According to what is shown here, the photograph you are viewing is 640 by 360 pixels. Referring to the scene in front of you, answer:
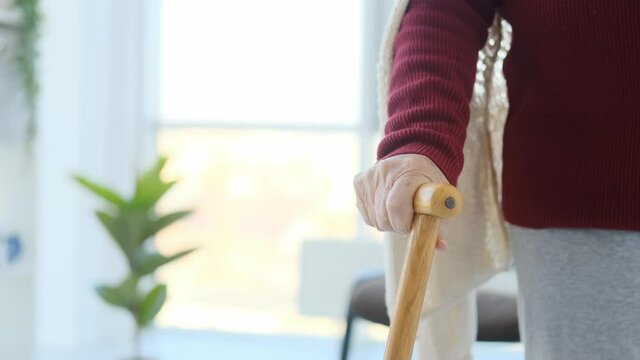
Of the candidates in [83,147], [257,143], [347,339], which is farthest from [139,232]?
[257,143]

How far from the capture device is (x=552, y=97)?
2.75ft

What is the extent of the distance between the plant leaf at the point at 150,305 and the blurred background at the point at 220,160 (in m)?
0.62

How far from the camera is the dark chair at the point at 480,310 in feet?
5.57

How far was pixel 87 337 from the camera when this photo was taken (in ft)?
10.2

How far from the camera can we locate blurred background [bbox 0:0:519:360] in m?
3.00

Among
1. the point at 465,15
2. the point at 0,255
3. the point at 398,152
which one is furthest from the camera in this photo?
the point at 0,255

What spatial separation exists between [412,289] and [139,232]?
1.81 metres

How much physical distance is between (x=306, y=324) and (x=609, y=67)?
2.57m

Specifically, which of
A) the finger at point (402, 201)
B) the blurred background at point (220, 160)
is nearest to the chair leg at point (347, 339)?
the blurred background at point (220, 160)

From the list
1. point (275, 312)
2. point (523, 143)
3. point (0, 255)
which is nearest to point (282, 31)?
point (275, 312)

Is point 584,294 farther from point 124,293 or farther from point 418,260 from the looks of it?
point 124,293

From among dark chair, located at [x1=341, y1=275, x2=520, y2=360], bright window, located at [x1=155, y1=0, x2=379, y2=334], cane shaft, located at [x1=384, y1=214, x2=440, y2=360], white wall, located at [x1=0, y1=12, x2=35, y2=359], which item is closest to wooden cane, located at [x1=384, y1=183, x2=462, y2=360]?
cane shaft, located at [x1=384, y1=214, x2=440, y2=360]

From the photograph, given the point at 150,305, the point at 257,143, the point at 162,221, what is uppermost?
the point at 257,143

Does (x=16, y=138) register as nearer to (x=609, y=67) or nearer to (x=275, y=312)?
(x=275, y=312)
